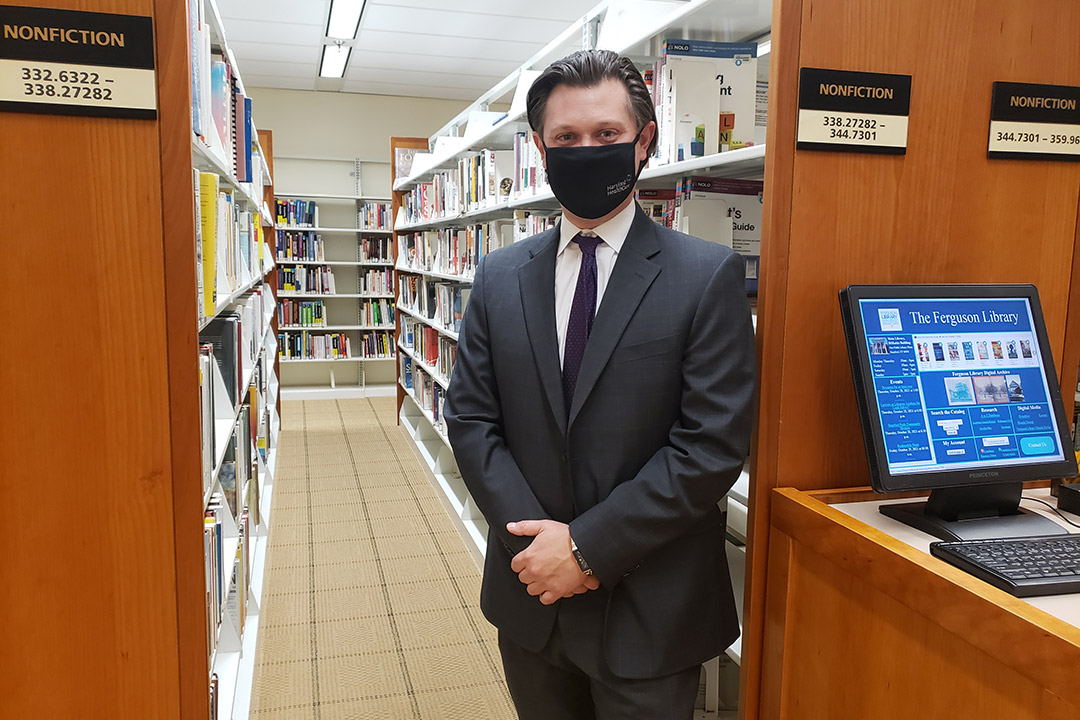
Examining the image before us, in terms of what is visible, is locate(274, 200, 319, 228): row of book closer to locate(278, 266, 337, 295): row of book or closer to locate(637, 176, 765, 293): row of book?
locate(278, 266, 337, 295): row of book

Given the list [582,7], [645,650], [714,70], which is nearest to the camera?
[645,650]

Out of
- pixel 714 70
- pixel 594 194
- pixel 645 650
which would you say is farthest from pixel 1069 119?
pixel 645 650

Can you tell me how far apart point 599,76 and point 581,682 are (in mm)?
1168

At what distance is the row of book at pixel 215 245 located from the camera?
1.62 meters

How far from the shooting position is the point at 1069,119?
1496 millimetres

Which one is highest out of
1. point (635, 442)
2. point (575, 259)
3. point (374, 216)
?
point (374, 216)

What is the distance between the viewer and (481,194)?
3.86 metres

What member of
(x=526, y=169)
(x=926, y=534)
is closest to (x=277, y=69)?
(x=526, y=169)

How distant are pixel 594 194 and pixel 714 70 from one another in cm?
73

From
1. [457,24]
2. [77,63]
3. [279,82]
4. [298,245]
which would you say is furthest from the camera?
[298,245]

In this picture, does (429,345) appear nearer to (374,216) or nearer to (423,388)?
(423,388)

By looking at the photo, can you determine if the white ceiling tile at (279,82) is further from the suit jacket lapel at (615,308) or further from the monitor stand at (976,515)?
the monitor stand at (976,515)

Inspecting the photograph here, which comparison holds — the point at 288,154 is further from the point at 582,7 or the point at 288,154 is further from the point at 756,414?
the point at 756,414

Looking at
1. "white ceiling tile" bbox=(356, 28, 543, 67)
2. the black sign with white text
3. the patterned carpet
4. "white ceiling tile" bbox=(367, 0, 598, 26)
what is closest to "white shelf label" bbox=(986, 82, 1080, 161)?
the black sign with white text
